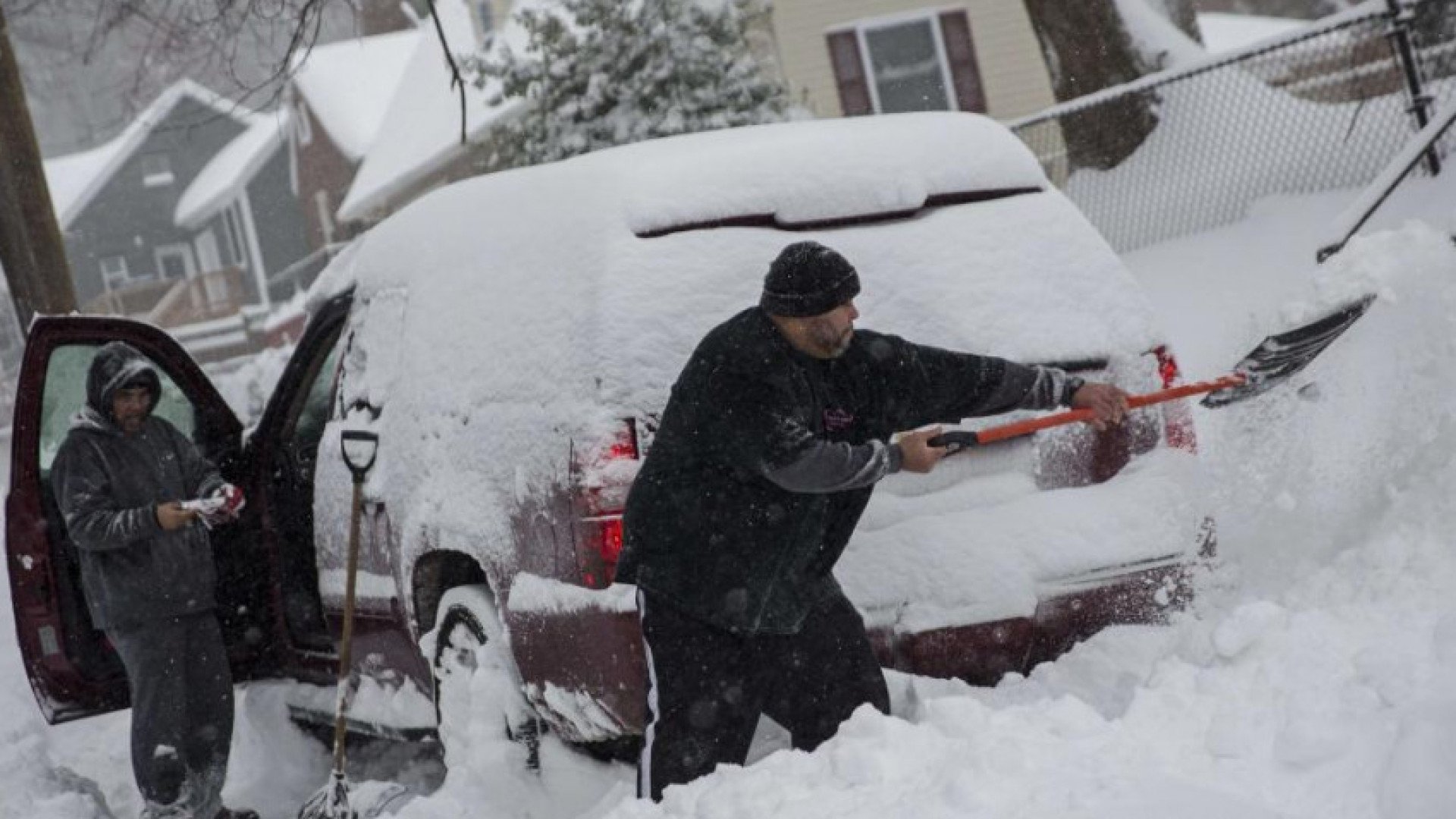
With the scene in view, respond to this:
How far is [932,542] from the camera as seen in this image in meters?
3.79

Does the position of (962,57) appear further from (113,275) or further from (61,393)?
(113,275)

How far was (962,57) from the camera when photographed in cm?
2056

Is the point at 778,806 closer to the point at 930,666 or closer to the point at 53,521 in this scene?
the point at 930,666

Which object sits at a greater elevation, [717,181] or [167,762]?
[717,181]

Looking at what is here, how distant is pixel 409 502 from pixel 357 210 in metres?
21.3

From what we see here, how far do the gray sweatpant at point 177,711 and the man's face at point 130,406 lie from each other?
2.25 ft

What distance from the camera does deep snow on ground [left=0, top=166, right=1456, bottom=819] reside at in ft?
9.33

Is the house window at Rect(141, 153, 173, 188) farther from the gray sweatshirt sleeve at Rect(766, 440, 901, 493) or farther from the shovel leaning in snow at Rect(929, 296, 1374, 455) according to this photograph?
the gray sweatshirt sleeve at Rect(766, 440, 901, 493)

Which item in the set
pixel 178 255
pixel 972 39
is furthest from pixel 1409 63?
pixel 178 255

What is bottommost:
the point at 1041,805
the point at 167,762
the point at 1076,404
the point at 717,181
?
the point at 167,762

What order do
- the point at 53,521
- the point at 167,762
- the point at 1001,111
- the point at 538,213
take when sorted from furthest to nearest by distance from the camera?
the point at 1001,111 < the point at 53,521 < the point at 167,762 < the point at 538,213

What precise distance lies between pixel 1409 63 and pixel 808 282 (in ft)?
25.4

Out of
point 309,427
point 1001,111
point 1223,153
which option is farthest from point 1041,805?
point 1001,111

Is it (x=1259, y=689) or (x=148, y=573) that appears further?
(x=148, y=573)
